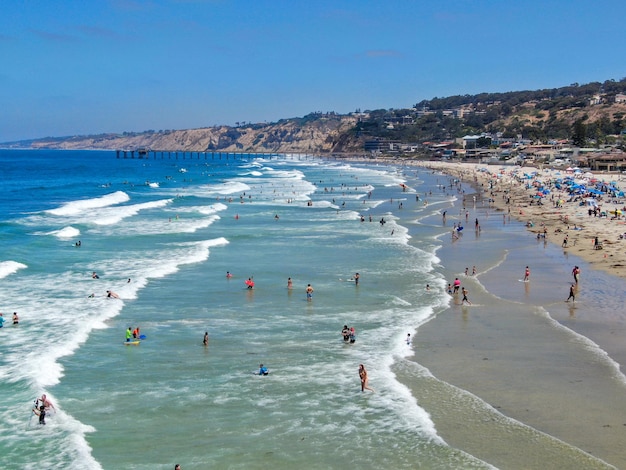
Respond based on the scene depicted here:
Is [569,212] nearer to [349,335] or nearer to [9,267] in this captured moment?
[349,335]

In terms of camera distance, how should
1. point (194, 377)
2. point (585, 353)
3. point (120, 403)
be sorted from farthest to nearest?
point (585, 353) < point (194, 377) < point (120, 403)

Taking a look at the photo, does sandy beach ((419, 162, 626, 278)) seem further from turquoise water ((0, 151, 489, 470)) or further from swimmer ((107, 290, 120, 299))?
swimmer ((107, 290, 120, 299))

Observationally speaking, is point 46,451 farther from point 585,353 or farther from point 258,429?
point 585,353

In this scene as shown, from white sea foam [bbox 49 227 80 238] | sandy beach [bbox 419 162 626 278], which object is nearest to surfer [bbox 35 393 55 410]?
sandy beach [bbox 419 162 626 278]

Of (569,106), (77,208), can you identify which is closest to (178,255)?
(77,208)

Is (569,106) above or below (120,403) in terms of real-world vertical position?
above
